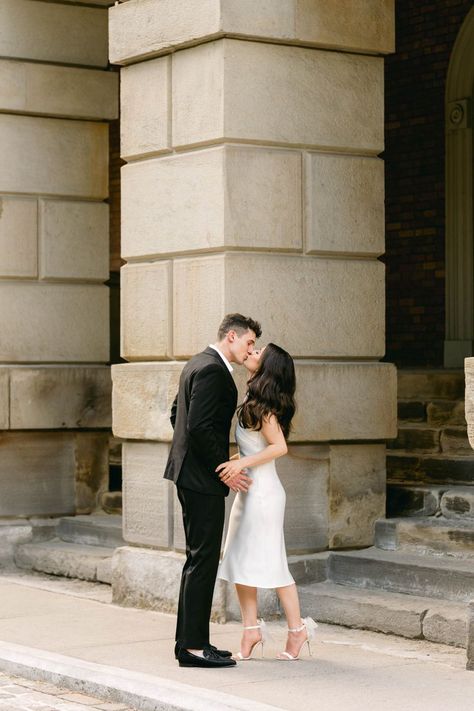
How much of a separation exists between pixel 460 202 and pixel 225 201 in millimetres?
4922

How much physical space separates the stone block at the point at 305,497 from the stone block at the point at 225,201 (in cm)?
137

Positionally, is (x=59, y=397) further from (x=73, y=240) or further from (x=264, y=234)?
(x=264, y=234)

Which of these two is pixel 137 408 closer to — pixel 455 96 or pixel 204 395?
pixel 204 395

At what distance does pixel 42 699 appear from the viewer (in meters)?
7.73

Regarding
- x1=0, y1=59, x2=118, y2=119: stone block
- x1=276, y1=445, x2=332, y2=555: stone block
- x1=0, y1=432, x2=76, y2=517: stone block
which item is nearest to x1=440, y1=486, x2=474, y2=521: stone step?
x1=276, y1=445, x2=332, y2=555: stone block

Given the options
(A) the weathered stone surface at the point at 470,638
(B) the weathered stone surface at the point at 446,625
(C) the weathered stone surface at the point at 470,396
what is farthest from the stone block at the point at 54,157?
(A) the weathered stone surface at the point at 470,638

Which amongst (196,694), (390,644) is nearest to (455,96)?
(390,644)

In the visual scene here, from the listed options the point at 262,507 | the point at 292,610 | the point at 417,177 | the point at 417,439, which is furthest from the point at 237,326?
the point at 417,177

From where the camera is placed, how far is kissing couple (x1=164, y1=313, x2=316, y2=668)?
8.05 meters

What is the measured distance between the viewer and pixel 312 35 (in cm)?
1002

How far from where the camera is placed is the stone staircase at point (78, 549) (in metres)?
11.7

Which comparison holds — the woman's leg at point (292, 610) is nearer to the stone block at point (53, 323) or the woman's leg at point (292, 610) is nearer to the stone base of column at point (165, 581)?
the stone base of column at point (165, 581)

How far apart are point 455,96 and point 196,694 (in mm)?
8319

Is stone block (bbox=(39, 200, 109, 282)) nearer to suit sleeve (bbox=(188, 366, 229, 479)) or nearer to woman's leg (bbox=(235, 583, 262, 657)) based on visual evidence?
suit sleeve (bbox=(188, 366, 229, 479))
